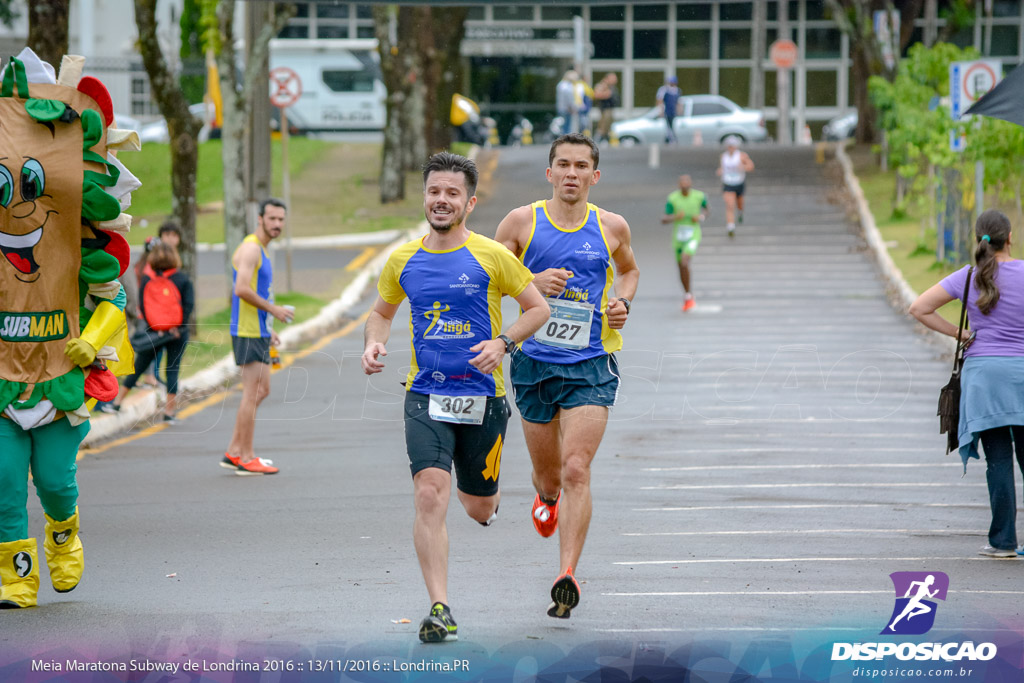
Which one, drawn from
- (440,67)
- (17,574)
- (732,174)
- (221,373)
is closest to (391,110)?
(440,67)

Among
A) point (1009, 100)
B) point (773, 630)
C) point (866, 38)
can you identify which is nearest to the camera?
point (773, 630)

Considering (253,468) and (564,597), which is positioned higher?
(564,597)

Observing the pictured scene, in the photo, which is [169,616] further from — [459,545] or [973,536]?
[973,536]

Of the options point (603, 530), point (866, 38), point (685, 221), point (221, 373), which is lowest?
point (221, 373)

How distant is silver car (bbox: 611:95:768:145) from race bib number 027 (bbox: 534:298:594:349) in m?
39.8

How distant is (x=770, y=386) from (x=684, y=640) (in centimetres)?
910

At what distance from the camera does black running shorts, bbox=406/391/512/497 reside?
19.9 feet

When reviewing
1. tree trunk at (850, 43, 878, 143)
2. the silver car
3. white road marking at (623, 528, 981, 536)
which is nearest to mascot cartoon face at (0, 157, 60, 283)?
white road marking at (623, 528, 981, 536)

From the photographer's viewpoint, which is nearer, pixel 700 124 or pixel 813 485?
pixel 813 485

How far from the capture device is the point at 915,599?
249 inches

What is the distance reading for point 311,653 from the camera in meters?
5.57

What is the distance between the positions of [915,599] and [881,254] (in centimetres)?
1922

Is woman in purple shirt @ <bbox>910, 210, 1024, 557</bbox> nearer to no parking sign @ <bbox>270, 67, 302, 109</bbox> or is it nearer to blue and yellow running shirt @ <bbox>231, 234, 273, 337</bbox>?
blue and yellow running shirt @ <bbox>231, 234, 273, 337</bbox>

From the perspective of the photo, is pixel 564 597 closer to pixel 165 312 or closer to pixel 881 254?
pixel 165 312
